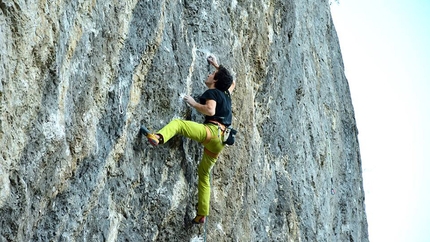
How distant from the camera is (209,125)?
25.7ft

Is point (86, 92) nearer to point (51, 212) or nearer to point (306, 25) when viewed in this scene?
point (51, 212)

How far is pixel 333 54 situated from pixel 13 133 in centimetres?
1019

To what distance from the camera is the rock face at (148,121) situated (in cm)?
563

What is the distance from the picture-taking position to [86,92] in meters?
6.51

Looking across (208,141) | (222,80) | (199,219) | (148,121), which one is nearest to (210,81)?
(222,80)

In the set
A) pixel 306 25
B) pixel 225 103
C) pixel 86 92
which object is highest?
pixel 306 25

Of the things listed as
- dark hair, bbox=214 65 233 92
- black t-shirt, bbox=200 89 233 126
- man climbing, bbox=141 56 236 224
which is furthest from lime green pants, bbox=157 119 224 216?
dark hair, bbox=214 65 233 92

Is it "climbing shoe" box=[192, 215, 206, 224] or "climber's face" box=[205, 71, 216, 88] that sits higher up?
"climber's face" box=[205, 71, 216, 88]

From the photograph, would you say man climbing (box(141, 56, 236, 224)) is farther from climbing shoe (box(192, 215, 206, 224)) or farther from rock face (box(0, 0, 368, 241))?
rock face (box(0, 0, 368, 241))

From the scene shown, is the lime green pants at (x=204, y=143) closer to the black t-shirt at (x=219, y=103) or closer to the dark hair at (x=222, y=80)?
the black t-shirt at (x=219, y=103)

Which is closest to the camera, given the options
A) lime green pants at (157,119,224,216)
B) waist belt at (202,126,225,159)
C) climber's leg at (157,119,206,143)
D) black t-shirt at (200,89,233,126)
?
climber's leg at (157,119,206,143)

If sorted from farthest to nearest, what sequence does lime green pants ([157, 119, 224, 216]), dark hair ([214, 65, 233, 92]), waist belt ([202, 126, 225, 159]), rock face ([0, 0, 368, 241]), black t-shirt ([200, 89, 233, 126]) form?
dark hair ([214, 65, 233, 92])
black t-shirt ([200, 89, 233, 126])
waist belt ([202, 126, 225, 159])
lime green pants ([157, 119, 224, 216])
rock face ([0, 0, 368, 241])

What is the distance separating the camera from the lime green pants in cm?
758

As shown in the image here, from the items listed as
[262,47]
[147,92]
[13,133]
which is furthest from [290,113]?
[13,133]
